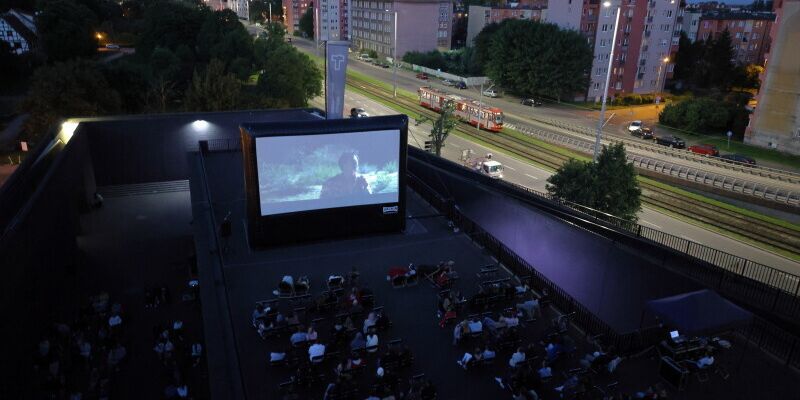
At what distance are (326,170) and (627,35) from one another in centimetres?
6195

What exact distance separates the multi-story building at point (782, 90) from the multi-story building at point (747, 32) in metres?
45.6

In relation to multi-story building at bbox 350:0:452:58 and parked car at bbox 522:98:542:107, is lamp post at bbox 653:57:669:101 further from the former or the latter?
multi-story building at bbox 350:0:452:58

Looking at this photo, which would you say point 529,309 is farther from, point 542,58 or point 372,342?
point 542,58

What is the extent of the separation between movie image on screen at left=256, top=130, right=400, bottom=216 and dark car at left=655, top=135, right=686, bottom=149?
3767 centimetres

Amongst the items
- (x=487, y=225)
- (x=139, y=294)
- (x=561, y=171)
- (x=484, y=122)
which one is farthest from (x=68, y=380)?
(x=484, y=122)

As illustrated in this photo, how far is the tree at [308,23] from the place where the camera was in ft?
429

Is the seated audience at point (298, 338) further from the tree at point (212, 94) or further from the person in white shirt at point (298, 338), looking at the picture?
the tree at point (212, 94)

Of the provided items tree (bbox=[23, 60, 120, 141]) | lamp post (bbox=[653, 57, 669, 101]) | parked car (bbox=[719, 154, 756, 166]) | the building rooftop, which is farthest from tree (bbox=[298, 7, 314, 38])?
the building rooftop

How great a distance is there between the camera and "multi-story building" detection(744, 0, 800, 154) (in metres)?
→ 44.0

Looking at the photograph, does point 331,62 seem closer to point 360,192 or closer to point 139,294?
point 360,192

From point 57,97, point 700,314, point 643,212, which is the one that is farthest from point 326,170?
point 57,97

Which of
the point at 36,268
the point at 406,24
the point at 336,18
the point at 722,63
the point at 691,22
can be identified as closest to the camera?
the point at 36,268

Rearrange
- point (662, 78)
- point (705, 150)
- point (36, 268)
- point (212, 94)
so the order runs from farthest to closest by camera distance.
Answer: point (662, 78), point (212, 94), point (705, 150), point (36, 268)

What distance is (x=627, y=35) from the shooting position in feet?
218
